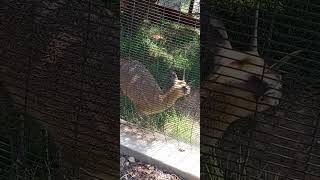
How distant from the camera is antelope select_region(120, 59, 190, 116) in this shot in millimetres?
1987

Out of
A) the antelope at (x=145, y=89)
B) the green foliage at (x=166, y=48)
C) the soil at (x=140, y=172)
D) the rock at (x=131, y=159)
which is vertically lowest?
the soil at (x=140, y=172)

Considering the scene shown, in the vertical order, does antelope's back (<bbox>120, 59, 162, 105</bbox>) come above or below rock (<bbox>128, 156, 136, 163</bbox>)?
above

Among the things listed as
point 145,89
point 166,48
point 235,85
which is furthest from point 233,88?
point 145,89

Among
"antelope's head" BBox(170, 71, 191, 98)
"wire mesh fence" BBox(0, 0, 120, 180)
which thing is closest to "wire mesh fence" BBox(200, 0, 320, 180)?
"wire mesh fence" BBox(0, 0, 120, 180)

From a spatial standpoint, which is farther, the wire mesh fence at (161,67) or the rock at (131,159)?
the rock at (131,159)

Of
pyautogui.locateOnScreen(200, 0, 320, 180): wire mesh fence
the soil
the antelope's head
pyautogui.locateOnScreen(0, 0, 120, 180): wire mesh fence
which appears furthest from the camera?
the soil

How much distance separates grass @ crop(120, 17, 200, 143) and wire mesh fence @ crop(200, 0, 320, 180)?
0.32m

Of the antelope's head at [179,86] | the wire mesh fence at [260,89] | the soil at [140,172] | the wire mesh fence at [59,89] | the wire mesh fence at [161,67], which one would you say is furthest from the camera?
the soil at [140,172]

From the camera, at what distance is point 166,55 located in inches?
76.6

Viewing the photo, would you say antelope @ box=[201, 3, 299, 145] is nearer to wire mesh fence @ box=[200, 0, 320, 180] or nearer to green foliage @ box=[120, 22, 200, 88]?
wire mesh fence @ box=[200, 0, 320, 180]

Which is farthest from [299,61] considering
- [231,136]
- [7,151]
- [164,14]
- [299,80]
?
[7,151]

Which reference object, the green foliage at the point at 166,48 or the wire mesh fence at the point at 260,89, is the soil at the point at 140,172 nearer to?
the green foliage at the point at 166,48

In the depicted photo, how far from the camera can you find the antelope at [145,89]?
6.52 ft

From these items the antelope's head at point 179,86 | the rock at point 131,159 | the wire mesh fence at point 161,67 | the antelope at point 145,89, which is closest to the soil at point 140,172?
the rock at point 131,159
